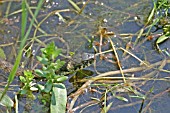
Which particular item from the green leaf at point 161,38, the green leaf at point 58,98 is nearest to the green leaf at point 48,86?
the green leaf at point 58,98

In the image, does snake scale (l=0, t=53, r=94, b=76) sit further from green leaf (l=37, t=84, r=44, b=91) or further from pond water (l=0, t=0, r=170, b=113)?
green leaf (l=37, t=84, r=44, b=91)

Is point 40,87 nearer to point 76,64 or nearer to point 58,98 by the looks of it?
point 58,98

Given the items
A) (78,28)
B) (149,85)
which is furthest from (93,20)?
(149,85)

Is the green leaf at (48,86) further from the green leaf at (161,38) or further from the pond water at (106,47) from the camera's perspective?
the green leaf at (161,38)

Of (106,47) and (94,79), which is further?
(106,47)

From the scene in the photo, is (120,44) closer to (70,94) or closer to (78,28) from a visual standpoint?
(78,28)

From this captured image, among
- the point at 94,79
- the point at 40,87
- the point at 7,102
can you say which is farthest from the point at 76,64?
the point at 7,102
